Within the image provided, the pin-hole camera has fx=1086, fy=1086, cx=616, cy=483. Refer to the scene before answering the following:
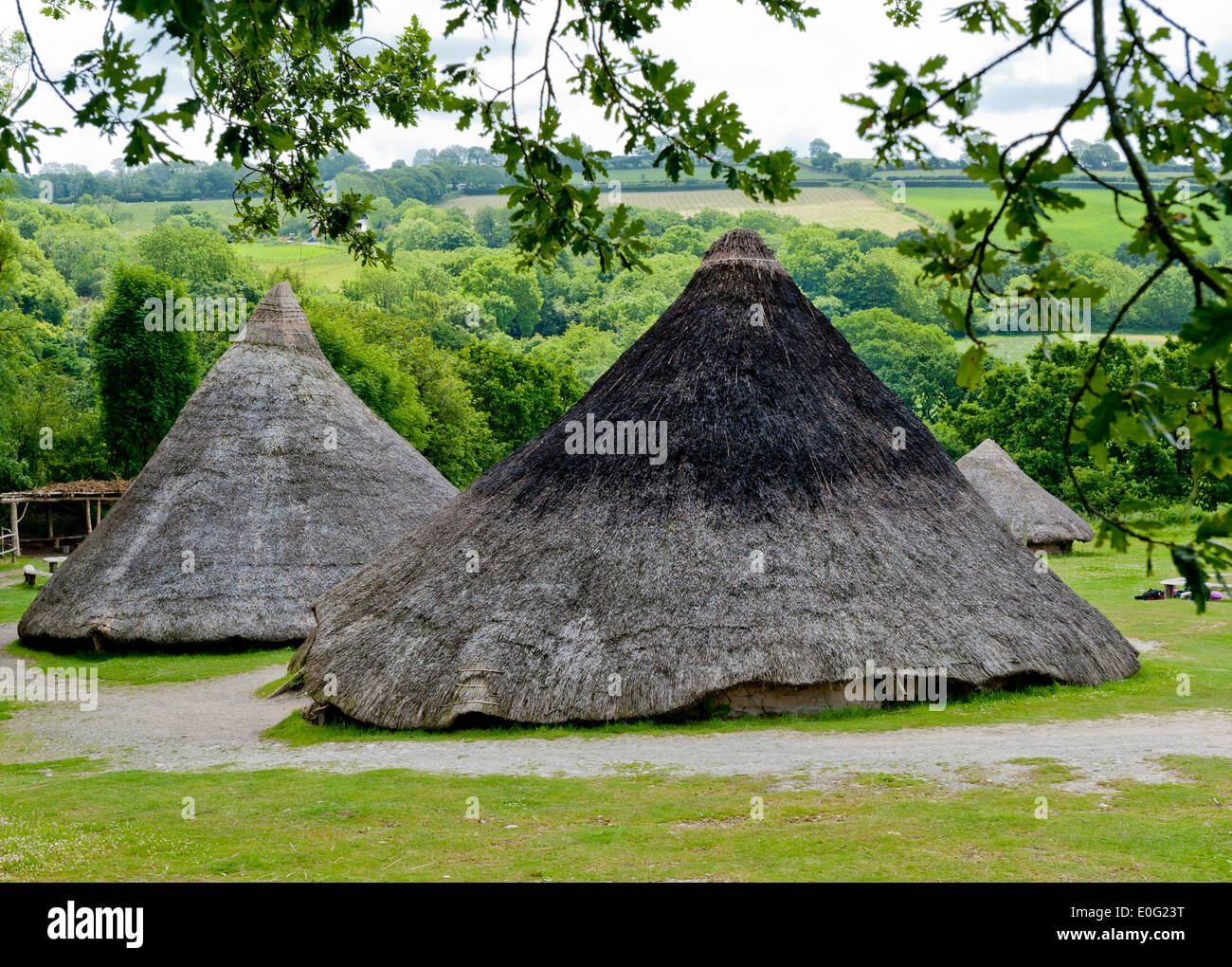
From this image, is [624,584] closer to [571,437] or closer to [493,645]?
[493,645]

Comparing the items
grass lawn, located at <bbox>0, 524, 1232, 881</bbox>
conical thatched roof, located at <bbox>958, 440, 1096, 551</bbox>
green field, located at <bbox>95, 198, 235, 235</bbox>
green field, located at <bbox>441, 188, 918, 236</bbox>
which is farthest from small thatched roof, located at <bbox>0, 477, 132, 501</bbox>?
green field, located at <bbox>95, 198, 235, 235</bbox>

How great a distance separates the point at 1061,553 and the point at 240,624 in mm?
28715

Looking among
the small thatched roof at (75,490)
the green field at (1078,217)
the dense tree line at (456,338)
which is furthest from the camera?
the green field at (1078,217)

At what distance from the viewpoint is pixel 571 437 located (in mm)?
16703

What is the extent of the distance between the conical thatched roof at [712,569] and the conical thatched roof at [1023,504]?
21.8 metres

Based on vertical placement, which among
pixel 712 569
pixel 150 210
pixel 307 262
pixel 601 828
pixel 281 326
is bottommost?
pixel 601 828

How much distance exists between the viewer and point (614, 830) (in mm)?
8352

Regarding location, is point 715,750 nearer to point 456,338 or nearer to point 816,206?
point 456,338

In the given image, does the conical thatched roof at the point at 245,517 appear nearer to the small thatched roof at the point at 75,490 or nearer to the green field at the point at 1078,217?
the small thatched roof at the point at 75,490

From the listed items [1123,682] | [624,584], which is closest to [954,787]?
[624,584]

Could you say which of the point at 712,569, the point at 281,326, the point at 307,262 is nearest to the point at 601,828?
the point at 712,569

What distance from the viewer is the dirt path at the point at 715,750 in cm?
1055

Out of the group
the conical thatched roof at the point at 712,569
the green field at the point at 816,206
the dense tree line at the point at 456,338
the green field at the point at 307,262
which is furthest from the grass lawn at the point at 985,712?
the green field at the point at 816,206

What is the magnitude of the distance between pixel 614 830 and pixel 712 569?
630cm
